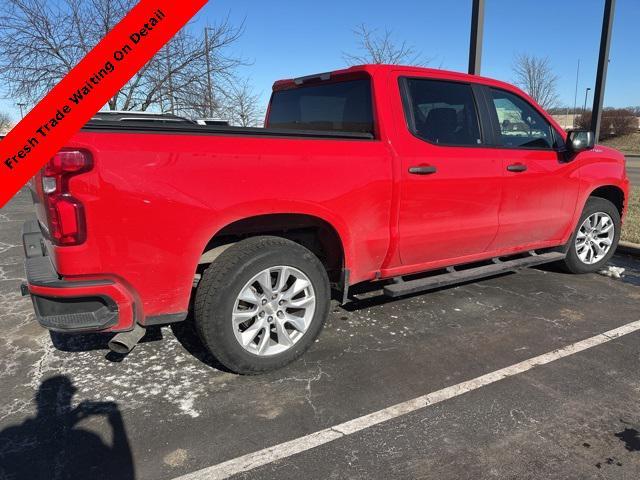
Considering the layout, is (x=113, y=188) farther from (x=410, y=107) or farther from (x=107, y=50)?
(x=410, y=107)

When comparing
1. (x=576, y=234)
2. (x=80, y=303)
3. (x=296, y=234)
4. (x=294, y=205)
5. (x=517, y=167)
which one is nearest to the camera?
(x=80, y=303)

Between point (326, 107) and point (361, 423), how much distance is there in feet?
8.16

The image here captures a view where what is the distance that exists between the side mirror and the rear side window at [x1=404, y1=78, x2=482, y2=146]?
1.06 m

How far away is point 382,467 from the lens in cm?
228

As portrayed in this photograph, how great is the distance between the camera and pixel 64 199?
2.36m

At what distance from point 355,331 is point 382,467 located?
1566mm

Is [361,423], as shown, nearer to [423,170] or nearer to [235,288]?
[235,288]

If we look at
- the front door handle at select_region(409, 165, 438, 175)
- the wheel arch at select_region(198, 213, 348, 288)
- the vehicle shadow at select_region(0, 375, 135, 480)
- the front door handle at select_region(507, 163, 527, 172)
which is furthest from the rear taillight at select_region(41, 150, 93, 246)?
the front door handle at select_region(507, 163, 527, 172)

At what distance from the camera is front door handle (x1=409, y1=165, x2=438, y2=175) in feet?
11.4

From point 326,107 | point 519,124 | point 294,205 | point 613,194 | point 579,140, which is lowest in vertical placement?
point 613,194

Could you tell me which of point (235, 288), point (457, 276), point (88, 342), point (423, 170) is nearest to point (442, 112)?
point (423, 170)

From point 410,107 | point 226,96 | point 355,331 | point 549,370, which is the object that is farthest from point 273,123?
point 226,96

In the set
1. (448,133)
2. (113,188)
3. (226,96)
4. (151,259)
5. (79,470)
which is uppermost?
(226,96)

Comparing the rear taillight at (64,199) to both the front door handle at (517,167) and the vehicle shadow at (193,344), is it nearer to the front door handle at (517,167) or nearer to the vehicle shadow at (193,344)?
the vehicle shadow at (193,344)
